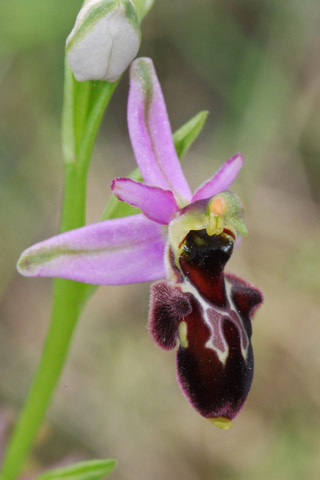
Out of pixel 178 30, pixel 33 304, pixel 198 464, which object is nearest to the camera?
pixel 198 464

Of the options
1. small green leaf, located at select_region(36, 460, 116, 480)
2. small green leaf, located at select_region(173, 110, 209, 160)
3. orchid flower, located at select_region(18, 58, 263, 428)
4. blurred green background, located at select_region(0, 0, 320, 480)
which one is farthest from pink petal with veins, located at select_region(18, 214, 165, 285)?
blurred green background, located at select_region(0, 0, 320, 480)

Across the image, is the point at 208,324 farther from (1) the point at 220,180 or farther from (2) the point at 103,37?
(2) the point at 103,37

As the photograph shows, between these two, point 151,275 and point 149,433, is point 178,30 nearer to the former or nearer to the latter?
point 149,433

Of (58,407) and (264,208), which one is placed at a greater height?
(264,208)

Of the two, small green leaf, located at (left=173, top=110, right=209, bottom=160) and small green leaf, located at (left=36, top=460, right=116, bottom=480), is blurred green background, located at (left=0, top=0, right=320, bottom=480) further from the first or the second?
small green leaf, located at (left=173, top=110, right=209, bottom=160)

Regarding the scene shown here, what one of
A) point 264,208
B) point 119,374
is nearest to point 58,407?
point 119,374

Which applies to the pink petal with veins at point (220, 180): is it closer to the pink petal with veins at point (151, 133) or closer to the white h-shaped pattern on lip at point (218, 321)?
the pink petal with veins at point (151, 133)

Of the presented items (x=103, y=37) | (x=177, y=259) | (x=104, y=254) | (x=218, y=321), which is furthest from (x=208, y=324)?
(x=103, y=37)
